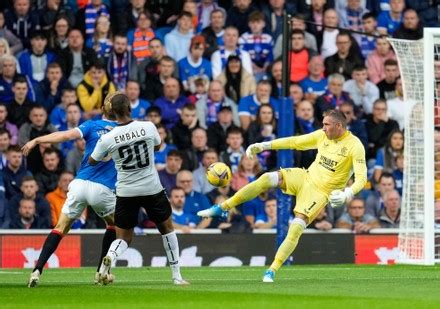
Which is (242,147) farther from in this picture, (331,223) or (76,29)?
(76,29)

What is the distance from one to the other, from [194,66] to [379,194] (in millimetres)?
4005

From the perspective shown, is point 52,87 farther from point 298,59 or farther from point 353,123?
point 353,123

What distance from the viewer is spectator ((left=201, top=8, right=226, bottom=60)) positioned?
23.3 metres

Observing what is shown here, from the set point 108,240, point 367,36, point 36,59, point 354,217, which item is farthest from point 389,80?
point 108,240

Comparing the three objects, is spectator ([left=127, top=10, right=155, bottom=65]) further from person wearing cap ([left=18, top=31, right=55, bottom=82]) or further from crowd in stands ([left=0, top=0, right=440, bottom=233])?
person wearing cap ([left=18, top=31, right=55, bottom=82])

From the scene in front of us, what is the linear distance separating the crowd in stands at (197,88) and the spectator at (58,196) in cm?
2

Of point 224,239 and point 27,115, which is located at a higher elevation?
point 27,115

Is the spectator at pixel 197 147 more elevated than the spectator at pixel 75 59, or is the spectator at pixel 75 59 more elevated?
the spectator at pixel 75 59

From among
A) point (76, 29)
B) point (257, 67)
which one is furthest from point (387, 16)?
point (76, 29)

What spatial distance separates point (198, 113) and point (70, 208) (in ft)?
27.2

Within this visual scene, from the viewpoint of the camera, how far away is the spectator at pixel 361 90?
23.3m

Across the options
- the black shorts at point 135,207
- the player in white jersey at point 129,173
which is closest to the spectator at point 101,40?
the player in white jersey at point 129,173

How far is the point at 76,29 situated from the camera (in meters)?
22.7

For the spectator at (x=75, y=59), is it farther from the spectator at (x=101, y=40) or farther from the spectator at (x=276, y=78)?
the spectator at (x=276, y=78)
